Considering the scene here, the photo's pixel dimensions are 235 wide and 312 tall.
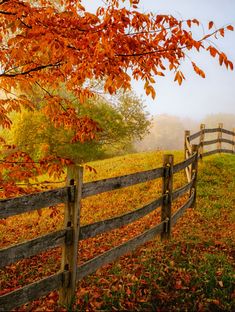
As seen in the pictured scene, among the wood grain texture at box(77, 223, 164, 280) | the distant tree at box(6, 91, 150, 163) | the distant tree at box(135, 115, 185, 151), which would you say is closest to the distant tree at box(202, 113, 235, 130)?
the distant tree at box(135, 115, 185, 151)

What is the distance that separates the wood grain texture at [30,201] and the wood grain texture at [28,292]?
915 mm

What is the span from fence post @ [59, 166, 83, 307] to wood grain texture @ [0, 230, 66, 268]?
0.46 ft

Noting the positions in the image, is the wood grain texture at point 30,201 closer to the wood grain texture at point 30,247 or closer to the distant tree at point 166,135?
the wood grain texture at point 30,247

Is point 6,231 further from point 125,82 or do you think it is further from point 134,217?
point 125,82

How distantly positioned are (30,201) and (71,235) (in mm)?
865

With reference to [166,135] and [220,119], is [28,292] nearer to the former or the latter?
[166,135]

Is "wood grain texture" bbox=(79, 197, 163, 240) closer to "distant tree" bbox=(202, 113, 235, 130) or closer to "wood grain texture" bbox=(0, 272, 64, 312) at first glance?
"wood grain texture" bbox=(0, 272, 64, 312)

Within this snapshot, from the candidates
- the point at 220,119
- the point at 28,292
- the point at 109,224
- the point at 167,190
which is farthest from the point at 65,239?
the point at 220,119

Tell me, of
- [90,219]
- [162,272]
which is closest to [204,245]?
[162,272]

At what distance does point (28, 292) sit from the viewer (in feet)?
14.1

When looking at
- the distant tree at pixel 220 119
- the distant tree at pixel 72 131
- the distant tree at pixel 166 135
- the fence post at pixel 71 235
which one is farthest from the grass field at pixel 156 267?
the distant tree at pixel 220 119

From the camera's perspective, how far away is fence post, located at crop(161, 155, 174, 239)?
7.58 metres

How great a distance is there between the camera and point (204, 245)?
770 centimetres

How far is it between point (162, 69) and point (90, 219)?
25.4 feet
